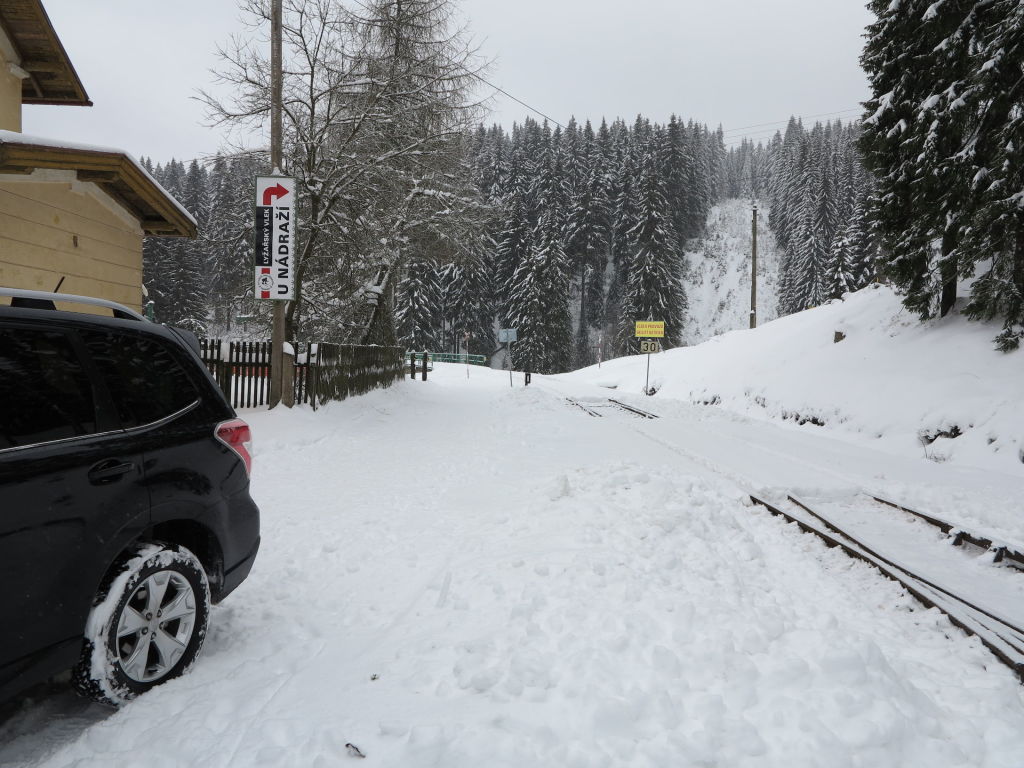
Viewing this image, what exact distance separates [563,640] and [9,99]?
1295 centimetres

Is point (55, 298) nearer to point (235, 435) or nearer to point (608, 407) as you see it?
point (235, 435)

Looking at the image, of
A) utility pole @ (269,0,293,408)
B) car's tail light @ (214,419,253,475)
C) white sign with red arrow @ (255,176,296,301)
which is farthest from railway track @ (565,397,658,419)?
car's tail light @ (214,419,253,475)

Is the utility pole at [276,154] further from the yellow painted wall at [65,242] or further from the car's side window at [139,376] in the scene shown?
the car's side window at [139,376]

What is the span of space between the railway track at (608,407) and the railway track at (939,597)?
9.29 metres

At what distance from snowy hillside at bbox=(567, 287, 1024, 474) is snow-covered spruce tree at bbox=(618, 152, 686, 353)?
29.6m

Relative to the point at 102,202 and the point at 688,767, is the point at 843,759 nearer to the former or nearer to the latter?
the point at 688,767

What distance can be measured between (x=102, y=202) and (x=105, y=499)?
9.53m

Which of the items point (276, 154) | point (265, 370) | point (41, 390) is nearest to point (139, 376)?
point (41, 390)

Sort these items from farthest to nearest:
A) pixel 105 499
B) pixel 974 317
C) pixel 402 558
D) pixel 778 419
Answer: pixel 778 419 → pixel 974 317 → pixel 402 558 → pixel 105 499

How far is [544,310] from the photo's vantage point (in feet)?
175

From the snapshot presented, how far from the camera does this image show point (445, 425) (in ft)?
45.2

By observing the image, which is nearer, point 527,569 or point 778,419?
point 527,569

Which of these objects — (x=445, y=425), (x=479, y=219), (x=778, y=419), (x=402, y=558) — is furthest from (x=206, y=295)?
(x=402, y=558)

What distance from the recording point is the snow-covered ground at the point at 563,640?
2377 mm
